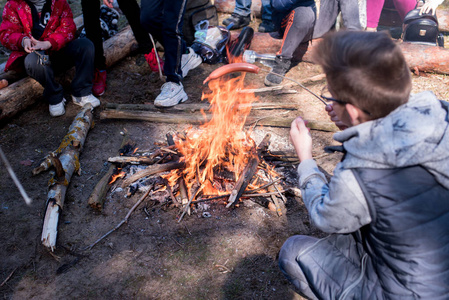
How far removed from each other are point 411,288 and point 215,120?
3.22m

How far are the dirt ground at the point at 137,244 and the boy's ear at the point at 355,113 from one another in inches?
63.2

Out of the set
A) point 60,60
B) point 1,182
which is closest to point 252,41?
point 60,60

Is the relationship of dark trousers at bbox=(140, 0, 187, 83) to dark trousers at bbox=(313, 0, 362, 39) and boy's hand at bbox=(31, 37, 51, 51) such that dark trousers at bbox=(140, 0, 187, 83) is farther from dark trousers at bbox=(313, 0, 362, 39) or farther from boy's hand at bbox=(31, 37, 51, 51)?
dark trousers at bbox=(313, 0, 362, 39)

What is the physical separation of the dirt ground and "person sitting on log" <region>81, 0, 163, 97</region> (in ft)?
5.75

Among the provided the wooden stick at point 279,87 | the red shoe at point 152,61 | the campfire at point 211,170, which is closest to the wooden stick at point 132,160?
the campfire at point 211,170

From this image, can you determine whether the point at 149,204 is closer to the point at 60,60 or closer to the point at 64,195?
the point at 64,195

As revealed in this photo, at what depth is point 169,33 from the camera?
5.14m

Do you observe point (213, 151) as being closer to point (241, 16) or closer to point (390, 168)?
point (390, 168)

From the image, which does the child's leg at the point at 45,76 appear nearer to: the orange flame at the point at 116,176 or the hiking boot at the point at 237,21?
the orange flame at the point at 116,176

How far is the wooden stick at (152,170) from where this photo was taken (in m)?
3.66

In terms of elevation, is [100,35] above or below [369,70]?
below

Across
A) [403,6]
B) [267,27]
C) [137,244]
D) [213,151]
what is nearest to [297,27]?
[267,27]

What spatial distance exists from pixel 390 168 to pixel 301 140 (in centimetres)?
77

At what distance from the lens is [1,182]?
12.8 ft
